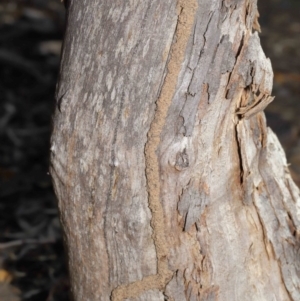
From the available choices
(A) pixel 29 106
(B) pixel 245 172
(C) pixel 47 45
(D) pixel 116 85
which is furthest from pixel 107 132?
(C) pixel 47 45

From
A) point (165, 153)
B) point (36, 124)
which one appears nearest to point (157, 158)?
point (165, 153)

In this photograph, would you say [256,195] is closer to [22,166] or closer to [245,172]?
[245,172]

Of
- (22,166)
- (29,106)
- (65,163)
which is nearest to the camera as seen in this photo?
(65,163)

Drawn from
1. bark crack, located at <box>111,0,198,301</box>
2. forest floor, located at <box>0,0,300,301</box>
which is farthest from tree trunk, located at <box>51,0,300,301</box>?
forest floor, located at <box>0,0,300,301</box>

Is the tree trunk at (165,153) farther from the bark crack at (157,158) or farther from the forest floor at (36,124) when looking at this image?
the forest floor at (36,124)

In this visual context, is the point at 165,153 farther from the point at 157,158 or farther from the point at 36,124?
the point at 36,124

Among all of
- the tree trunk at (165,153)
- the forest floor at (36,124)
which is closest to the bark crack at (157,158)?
the tree trunk at (165,153)

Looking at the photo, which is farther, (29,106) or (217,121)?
(29,106)
